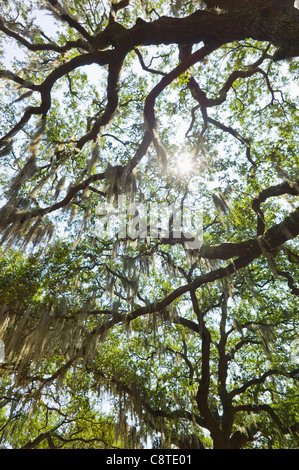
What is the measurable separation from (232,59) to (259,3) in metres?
4.72

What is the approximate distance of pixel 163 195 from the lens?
880 cm

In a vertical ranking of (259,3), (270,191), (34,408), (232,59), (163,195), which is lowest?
(34,408)

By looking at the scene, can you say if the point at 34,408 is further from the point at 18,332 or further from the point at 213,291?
the point at 213,291

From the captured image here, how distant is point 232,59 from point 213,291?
7.94 meters

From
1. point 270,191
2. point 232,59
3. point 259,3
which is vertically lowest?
point 270,191

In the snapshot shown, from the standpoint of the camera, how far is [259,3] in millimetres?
3834
